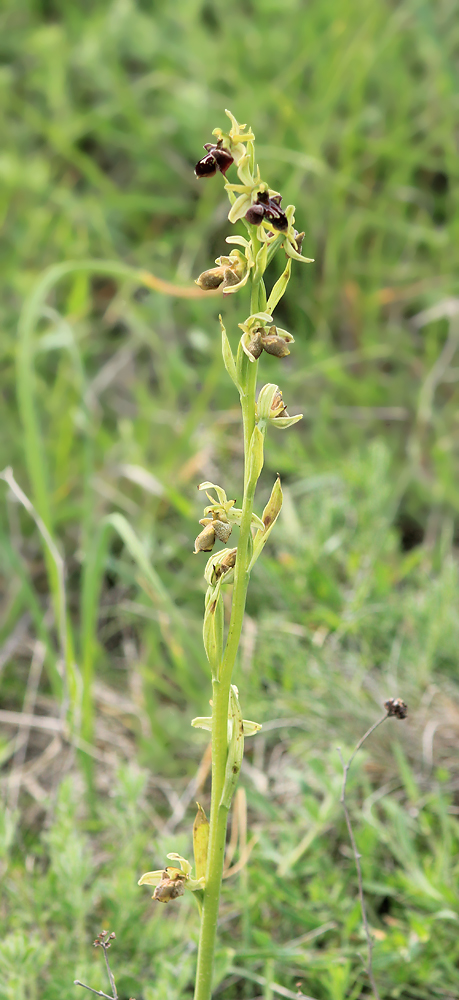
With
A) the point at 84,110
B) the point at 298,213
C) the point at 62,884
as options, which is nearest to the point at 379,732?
the point at 62,884

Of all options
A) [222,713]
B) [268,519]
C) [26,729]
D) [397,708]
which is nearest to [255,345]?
[268,519]

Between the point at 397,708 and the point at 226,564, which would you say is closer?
the point at 226,564

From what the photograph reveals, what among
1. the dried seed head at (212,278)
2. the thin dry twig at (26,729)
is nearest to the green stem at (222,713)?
the dried seed head at (212,278)

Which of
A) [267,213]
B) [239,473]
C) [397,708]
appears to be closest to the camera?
[267,213]

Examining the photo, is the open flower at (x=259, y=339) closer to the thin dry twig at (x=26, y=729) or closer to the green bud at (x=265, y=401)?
the green bud at (x=265, y=401)

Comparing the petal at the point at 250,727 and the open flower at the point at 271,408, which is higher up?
the open flower at the point at 271,408

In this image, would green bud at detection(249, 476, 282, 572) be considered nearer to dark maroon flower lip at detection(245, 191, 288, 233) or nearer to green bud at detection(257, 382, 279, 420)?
green bud at detection(257, 382, 279, 420)

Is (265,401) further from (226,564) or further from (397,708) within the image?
(397,708)

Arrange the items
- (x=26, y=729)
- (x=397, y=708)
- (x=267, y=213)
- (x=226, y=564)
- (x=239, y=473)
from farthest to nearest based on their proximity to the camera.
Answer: (x=239, y=473) < (x=26, y=729) < (x=397, y=708) < (x=226, y=564) < (x=267, y=213)
